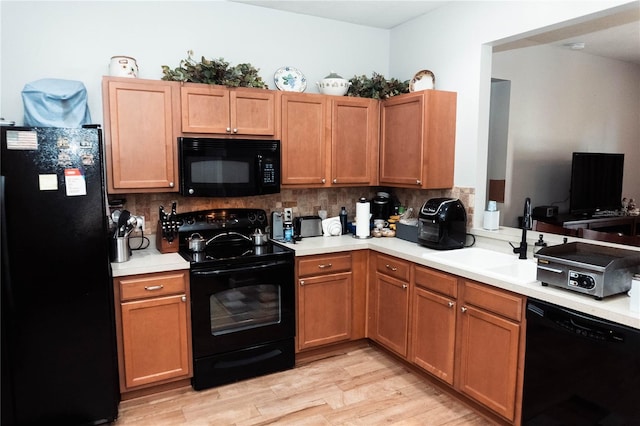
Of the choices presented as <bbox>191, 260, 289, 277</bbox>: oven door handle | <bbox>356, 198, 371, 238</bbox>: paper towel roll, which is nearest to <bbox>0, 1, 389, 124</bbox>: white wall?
<bbox>356, 198, 371, 238</bbox>: paper towel roll

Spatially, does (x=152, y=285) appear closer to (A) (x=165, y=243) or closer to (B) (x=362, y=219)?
(A) (x=165, y=243)

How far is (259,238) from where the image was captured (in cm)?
324

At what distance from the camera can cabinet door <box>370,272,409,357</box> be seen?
3.05m

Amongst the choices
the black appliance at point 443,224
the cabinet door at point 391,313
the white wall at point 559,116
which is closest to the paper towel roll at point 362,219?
the cabinet door at point 391,313

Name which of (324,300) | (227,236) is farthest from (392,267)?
(227,236)

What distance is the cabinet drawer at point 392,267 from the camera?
3020 mm

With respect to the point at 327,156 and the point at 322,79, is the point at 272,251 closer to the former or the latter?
the point at 327,156

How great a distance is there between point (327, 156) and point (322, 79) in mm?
724

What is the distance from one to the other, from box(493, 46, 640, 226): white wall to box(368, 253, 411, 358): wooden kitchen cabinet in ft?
6.62

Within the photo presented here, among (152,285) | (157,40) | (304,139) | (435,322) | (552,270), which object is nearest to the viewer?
(552,270)

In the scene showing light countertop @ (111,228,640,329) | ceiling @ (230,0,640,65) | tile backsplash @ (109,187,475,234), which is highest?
ceiling @ (230,0,640,65)

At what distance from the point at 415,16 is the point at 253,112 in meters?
1.69

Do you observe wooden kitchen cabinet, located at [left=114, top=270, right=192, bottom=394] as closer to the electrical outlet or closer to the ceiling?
the electrical outlet

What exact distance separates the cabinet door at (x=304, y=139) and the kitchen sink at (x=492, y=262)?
115 centimetres
